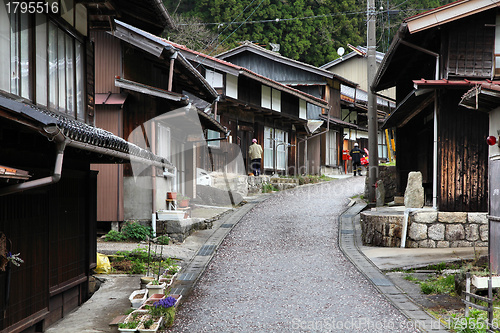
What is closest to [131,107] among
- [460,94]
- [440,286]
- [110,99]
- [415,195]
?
[110,99]

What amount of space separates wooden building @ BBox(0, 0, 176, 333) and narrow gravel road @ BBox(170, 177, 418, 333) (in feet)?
7.12

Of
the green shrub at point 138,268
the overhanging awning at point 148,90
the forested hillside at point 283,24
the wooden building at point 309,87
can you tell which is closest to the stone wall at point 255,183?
the wooden building at point 309,87

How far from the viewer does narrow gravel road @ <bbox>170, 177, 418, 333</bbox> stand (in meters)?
8.02

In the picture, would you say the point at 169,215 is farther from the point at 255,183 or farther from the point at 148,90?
the point at 255,183

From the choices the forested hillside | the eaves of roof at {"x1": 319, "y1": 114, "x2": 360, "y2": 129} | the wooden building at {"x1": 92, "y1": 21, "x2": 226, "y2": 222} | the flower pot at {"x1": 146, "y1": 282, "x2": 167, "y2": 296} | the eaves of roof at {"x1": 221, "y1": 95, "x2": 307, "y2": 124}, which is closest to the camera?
the flower pot at {"x1": 146, "y1": 282, "x2": 167, "y2": 296}

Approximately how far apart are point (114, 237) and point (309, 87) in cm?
2431

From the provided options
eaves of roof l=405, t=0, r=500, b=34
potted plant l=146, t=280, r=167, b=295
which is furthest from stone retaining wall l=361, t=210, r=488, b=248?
potted plant l=146, t=280, r=167, b=295

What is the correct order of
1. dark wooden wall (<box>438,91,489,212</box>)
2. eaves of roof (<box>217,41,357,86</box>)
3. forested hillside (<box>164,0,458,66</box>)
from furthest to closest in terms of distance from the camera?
forested hillside (<box>164,0,458,66</box>)
eaves of roof (<box>217,41,357,86</box>)
dark wooden wall (<box>438,91,489,212</box>)

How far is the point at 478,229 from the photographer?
45.6ft

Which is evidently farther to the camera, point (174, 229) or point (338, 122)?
point (338, 122)

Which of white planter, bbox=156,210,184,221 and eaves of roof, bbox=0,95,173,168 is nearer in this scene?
eaves of roof, bbox=0,95,173,168

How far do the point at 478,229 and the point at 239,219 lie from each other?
27.3 feet

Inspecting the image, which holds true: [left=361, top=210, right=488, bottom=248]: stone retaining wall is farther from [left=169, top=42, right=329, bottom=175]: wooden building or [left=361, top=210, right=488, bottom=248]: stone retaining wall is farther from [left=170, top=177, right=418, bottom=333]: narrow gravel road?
[left=169, top=42, right=329, bottom=175]: wooden building

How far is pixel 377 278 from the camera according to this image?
11.0 m
